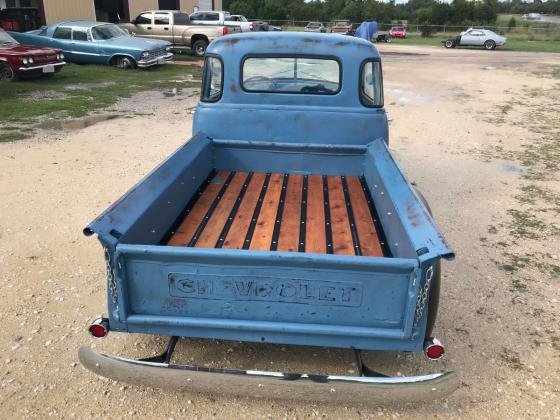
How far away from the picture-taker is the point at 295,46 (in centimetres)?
454

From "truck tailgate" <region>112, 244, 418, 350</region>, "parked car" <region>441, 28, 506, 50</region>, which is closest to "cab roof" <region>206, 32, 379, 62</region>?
"truck tailgate" <region>112, 244, 418, 350</region>

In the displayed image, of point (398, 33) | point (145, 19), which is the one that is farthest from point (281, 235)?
point (398, 33)

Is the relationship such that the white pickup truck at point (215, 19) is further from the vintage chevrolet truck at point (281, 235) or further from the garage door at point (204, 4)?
the vintage chevrolet truck at point (281, 235)

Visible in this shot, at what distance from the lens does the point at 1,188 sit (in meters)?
6.06

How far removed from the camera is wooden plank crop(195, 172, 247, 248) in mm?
3297

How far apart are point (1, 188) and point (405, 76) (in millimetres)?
14792

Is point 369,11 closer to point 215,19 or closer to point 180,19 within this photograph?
point 215,19

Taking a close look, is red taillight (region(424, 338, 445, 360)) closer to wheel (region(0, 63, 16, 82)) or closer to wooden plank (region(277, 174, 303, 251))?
wooden plank (region(277, 174, 303, 251))

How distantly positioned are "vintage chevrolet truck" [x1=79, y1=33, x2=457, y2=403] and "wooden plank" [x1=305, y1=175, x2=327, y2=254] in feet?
0.06

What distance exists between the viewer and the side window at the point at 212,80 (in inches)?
183

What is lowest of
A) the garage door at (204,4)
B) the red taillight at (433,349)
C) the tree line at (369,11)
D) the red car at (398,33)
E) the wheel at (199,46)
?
the red taillight at (433,349)

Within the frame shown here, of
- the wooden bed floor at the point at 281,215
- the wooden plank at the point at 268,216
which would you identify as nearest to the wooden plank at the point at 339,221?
the wooden bed floor at the point at 281,215

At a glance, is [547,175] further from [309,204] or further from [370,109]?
[309,204]

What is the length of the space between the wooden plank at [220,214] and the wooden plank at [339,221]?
2.71 feet
